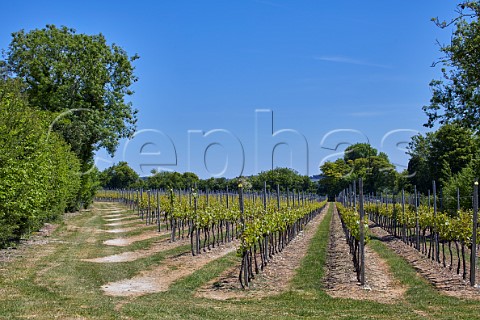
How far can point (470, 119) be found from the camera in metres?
25.7

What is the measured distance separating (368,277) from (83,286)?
733 cm

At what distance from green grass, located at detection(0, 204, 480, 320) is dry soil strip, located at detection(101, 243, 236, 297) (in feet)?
1.04

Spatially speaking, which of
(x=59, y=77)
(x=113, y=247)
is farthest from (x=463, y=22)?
(x=59, y=77)

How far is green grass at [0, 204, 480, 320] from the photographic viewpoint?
9.75m

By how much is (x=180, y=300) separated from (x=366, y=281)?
5046 millimetres

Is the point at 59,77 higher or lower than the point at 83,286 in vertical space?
higher

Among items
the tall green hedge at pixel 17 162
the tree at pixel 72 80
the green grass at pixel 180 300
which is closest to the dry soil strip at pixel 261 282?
the green grass at pixel 180 300

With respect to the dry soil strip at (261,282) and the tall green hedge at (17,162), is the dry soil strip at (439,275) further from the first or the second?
the tall green hedge at (17,162)

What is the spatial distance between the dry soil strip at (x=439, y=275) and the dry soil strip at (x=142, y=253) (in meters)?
9.09

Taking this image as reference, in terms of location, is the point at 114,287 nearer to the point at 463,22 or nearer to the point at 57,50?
the point at 463,22

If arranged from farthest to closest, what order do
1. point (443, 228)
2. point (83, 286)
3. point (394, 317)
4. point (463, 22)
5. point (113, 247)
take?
point (463, 22) < point (113, 247) < point (443, 228) < point (83, 286) < point (394, 317)

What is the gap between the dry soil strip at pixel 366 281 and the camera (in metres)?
12.1

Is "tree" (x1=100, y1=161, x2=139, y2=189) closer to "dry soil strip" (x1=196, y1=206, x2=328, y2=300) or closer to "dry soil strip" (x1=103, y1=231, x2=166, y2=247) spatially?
"dry soil strip" (x1=103, y1=231, x2=166, y2=247)

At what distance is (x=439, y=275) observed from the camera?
1489cm
